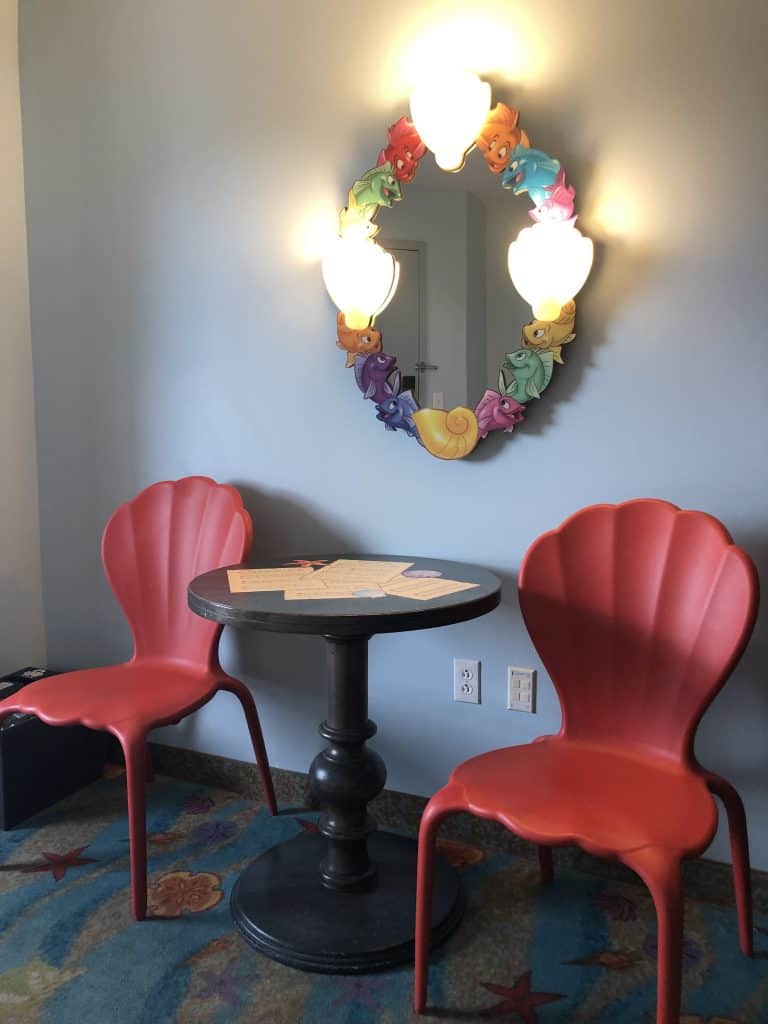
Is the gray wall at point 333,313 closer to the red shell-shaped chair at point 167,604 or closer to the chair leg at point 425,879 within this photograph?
the red shell-shaped chair at point 167,604

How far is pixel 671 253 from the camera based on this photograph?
5.75 feet

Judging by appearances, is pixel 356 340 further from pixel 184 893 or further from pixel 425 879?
pixel 184 893

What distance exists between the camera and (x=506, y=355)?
→ 1.91m

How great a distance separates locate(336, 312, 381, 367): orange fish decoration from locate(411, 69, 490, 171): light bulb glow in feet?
1.51

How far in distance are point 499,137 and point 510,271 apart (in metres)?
0.31

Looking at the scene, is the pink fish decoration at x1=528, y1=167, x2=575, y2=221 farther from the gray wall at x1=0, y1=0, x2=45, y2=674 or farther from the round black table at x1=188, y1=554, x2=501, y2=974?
the gray wall at x1=0, y1=0, x2=45, y2=674

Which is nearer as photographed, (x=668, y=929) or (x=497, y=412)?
(x=668, y=929)

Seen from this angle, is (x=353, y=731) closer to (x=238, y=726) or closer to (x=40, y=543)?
(x=238, y=726)

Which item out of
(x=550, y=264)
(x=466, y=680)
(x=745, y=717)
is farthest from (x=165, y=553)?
(x=745, y=717)

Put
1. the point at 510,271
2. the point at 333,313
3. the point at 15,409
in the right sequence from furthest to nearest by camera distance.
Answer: the point at 15,409, the point at 333,313, the point at 510,271

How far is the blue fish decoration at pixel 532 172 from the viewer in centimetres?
181

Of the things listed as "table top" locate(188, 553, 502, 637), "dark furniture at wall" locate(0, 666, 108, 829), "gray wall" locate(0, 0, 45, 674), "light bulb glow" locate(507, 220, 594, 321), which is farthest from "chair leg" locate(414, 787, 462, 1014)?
"gray wall" locate(0, 0, 45, 674)

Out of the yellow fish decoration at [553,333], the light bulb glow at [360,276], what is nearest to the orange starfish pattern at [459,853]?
the yellow fish decoration at [553,333]

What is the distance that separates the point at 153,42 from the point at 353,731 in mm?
2045
